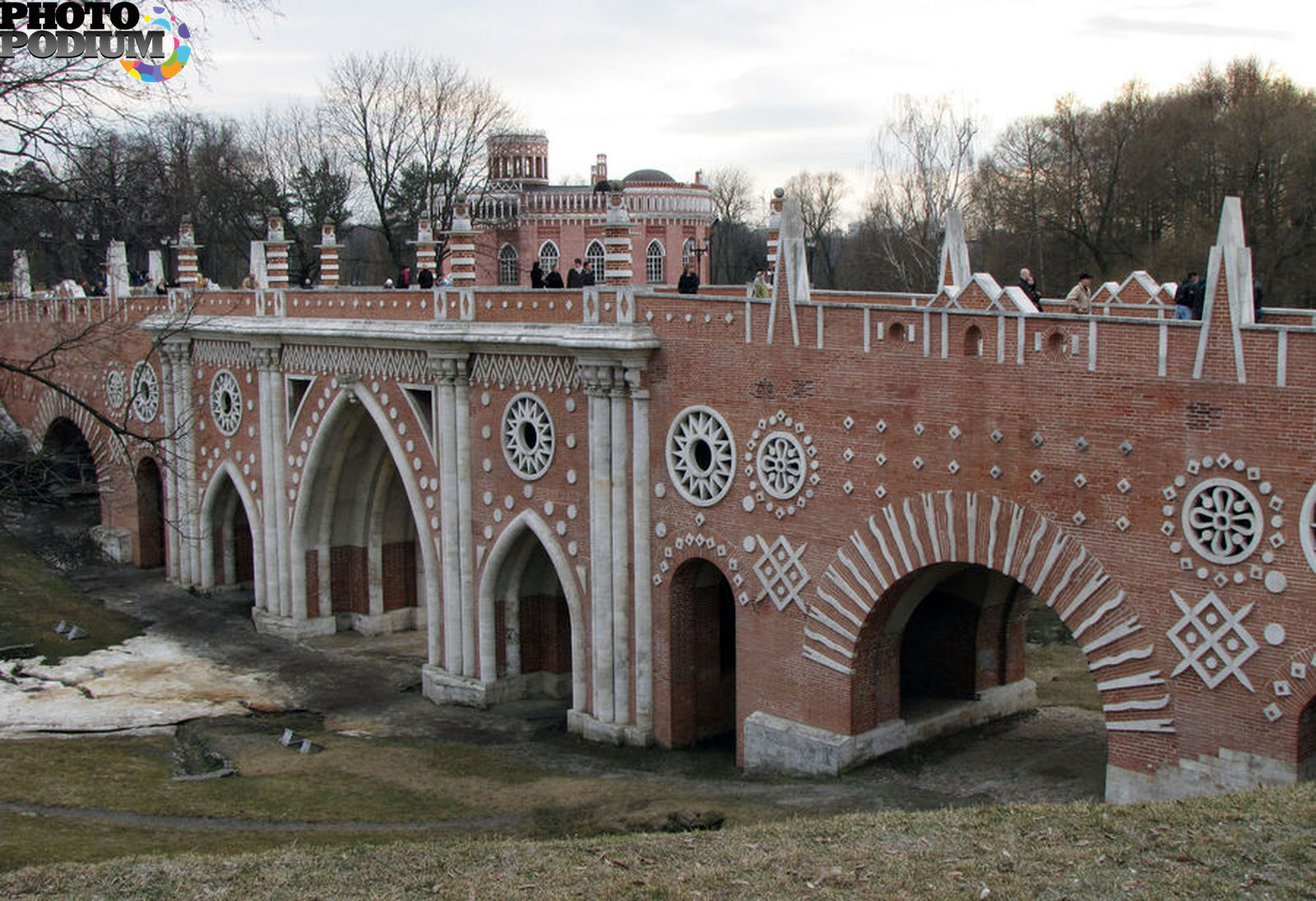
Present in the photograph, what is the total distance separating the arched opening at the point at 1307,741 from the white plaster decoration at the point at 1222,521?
152 centimetres

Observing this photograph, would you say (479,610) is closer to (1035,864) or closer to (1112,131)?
(1035,864)

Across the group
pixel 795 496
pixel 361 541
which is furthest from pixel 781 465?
pixel 361 541

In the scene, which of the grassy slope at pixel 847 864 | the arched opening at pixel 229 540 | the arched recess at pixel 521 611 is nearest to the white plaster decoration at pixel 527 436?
the arched recess at pixel 521 611

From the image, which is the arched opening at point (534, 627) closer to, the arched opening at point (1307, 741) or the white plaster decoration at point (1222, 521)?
the white plaster decoration at point (1222, 521)

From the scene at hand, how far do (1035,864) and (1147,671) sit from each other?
4.20 metres

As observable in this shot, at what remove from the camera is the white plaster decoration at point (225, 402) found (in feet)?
94.6

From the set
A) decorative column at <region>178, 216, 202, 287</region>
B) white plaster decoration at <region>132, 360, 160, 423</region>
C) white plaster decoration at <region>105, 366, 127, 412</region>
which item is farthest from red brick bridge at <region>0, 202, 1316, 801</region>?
white plaster decoration at <region>105, 366, 127, 412</region>

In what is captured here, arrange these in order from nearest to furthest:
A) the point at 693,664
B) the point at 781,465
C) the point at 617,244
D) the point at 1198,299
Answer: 1. the point at 1198,299
2. the point at 781,465
3. the point at 693,664
4. the point at 617,244

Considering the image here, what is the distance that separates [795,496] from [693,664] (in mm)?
3528

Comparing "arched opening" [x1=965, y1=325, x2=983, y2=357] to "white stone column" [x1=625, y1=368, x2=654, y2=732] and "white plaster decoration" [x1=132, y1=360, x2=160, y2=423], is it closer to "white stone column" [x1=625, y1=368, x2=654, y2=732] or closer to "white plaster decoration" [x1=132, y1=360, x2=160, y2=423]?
"white stone column" [x1=625, y1=368, x2=654, y2=732]

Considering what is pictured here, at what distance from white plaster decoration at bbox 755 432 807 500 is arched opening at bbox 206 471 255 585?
15920 millimetres

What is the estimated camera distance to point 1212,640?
13.8m

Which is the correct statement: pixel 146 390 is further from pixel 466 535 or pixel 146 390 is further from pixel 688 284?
pixel 688 284

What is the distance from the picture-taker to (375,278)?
63781 millimetres
